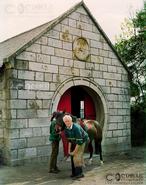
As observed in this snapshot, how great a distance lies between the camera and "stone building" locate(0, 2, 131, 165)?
900 centimetres

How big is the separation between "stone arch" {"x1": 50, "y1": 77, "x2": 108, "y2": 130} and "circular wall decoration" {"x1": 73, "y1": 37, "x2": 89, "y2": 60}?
2.58 ft

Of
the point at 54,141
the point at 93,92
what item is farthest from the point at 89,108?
the point at 54,141

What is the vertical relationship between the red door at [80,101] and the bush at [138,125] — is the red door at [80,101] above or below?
above

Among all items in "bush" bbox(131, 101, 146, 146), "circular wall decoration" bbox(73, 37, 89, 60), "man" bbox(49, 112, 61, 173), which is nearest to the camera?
"man" bbox(49, 112, 61, 173)

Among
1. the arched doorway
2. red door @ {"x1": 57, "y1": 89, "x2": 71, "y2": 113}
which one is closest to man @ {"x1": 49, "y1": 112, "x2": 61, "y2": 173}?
red door @ {"x1": 57, "y1": 89, "x2": 71, "y2": 113}

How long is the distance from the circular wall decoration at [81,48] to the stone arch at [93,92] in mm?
787

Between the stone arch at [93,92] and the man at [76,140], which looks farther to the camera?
the stone arch at [93,92]

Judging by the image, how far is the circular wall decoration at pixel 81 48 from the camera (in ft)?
35.2

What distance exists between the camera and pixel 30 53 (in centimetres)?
A: 939

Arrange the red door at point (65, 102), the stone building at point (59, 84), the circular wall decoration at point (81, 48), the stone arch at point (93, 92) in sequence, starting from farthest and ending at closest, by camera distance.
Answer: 1. the circular wall decoration at point (81, 48)
2. the red door at point (65, 102)
3. the stone arch at point (93, 92)
4. the stone building at point (59, 84)

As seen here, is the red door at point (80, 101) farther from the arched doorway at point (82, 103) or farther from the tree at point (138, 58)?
the tree at point (138, 58)

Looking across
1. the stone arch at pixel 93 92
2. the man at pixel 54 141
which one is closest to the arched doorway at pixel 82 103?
the stone arch at pixel 93 92

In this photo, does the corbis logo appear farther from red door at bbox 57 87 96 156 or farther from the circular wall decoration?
the circular wall decoration

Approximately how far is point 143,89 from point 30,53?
342 inches
